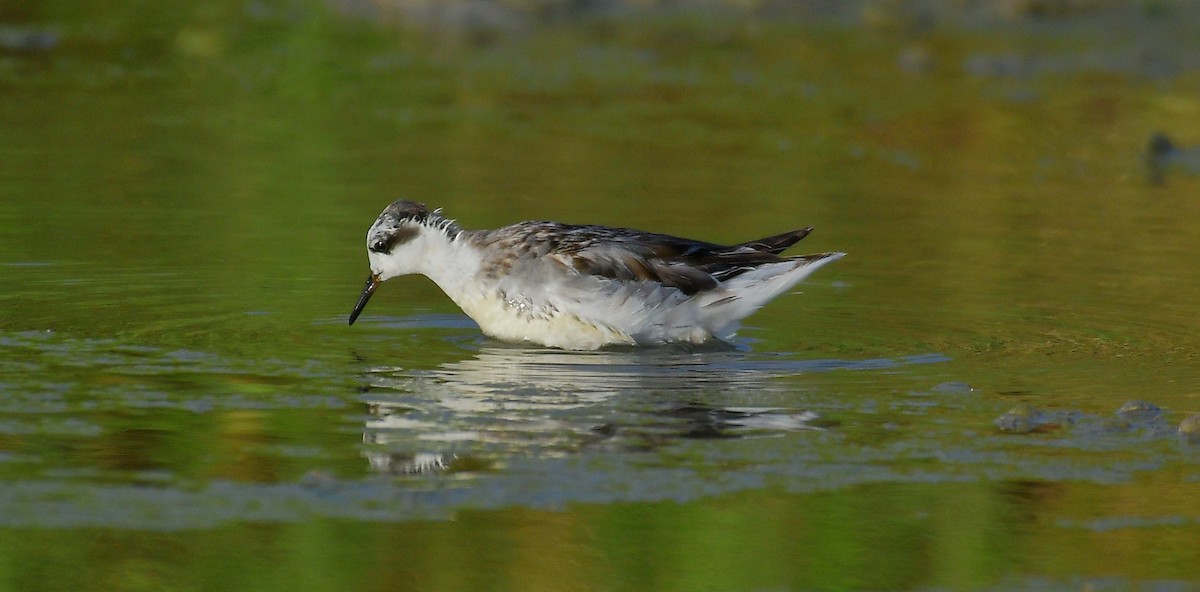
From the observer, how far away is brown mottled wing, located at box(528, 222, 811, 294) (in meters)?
9.46

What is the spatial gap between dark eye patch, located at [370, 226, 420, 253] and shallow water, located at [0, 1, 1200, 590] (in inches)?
14.6

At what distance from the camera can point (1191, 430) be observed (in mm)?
7340

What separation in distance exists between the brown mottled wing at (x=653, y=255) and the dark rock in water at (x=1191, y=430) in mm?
2655

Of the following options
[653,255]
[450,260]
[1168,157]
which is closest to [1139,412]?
[653,255]

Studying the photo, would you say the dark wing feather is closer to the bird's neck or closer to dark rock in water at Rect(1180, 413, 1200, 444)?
the bird's neck

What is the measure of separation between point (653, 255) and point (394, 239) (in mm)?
1399

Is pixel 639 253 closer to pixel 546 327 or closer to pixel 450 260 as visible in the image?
pixel 546 327

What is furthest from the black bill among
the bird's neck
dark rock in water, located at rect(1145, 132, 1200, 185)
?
dark rock in water, located at rect(1145, 132, 1200, 185)

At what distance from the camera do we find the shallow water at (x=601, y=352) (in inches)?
237

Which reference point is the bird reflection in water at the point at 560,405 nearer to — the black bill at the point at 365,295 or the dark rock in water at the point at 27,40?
the black bill at the point at 365,295

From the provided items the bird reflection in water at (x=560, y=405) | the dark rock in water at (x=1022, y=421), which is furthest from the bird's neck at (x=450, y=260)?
the dark rock in water at (x=1022, y=421)

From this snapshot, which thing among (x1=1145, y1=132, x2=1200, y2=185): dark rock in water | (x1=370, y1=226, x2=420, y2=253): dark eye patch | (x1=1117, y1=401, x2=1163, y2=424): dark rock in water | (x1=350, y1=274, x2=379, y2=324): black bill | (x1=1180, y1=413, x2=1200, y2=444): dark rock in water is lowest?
(x1=1180, y1=413, x2=1200, y2=444): dark rock in water

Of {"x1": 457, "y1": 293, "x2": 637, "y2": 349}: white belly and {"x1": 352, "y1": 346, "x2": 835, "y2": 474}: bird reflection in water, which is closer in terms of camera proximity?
{"x1": 352, "y1": 346, "x2": 835, "y2": 474}: bird reflection in water

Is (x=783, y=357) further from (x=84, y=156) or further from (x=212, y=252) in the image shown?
(x=84, y=156)
